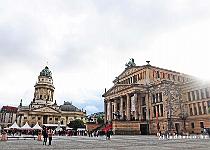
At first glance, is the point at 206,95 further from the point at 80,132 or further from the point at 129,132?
the point at 80,132

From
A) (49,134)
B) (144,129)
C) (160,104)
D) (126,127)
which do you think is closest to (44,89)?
(144,129)

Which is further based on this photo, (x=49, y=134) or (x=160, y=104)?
(x=160, y=104)

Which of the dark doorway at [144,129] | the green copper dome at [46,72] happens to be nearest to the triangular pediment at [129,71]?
the dark doorway at [144,129]

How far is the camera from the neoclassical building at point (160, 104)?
61281 millimetres

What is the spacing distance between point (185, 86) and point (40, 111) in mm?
85361

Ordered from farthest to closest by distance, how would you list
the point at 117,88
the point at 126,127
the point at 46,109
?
the point at 46,109
the point at 117,88
the point at 126,127

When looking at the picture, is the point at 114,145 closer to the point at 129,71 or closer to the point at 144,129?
the point at 144,129

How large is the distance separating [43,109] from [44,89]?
37.4 ft

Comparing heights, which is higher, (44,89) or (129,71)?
(129,71)

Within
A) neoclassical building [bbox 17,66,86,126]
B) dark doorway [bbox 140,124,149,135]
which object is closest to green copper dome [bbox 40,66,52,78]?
neoclassical building [bbox 17,66,86,126]

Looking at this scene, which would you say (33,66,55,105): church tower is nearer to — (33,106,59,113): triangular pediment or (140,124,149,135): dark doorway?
(33,106,59,113): triangular pediment

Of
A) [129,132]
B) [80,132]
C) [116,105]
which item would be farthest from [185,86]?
[80,132]

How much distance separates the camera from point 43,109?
126 m

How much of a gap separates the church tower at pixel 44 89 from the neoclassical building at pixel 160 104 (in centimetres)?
6411
